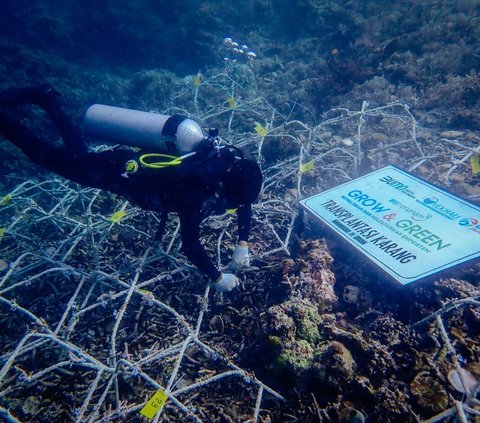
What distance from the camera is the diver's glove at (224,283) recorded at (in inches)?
127

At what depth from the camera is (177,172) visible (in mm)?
2975

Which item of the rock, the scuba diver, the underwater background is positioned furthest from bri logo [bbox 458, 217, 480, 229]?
the rock

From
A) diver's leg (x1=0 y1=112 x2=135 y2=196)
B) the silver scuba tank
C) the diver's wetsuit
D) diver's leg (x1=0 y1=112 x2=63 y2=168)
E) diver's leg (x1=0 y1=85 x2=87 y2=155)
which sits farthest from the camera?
diver's leg (x1=0 y1=85 x2=87 y2=155)

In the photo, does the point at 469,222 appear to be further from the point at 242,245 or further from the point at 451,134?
the point at 451,134

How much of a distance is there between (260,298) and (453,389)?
181 centimetres

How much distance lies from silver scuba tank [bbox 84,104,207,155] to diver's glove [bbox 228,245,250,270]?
4.32 feet

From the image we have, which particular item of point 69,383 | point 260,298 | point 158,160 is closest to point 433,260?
point 260,298

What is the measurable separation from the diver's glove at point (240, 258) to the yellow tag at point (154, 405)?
1.60m

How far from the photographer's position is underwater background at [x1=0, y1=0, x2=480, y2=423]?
2.46 meters

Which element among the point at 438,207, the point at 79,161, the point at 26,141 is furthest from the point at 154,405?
the point at 26,141

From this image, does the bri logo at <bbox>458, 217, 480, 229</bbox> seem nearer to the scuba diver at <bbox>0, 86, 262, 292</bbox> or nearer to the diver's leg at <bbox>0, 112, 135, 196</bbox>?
the scuba diver at <bbox>0, 86, 262, 292</bbox>

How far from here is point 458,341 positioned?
8.27 ft

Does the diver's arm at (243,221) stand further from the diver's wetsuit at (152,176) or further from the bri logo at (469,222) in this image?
the bri logo at (469,222)

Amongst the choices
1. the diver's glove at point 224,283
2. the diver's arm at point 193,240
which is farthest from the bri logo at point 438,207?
the diver's arm at point 193,240
